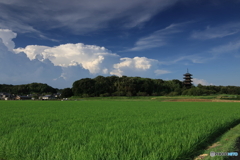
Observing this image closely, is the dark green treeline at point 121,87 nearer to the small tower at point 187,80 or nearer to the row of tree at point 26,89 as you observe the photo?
the small tower at point 187,80

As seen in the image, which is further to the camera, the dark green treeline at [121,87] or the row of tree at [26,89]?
the row of tree at [26,89]

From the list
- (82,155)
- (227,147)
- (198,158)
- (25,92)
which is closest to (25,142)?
(82,155)

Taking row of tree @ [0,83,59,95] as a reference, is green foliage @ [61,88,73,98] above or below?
below

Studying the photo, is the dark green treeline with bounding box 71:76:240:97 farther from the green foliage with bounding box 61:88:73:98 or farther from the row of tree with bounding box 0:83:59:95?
the row of tree with bounding box 0:83:59:95

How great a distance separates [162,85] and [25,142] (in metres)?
116

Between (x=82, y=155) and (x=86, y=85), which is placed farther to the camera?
(x=86, y=85)

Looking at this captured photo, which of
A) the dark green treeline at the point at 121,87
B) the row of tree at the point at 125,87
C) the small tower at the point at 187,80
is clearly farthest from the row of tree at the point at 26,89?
the small tower at the point at 187,80

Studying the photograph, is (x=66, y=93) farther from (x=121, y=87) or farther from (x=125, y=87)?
(x=125, y=87)

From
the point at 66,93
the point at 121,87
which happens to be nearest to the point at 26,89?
the point at 66,93

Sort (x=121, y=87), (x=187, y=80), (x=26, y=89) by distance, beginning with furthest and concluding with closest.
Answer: (x=26, y=89) → (x=187, y=80) → (x=121, y=87)

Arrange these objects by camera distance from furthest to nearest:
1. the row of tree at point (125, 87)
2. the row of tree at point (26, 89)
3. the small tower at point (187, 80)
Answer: the row of tree at point (26, 89) → the small tower at point (187, 80) → the row of tree at point (125, 87)

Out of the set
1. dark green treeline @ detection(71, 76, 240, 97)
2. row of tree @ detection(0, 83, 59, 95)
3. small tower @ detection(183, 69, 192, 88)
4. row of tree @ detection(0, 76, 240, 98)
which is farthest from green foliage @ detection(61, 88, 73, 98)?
row of tree @ detection(0, 83, 59, 95)

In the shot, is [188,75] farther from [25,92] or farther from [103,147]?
[25,92]

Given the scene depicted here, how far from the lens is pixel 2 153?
565 cm
